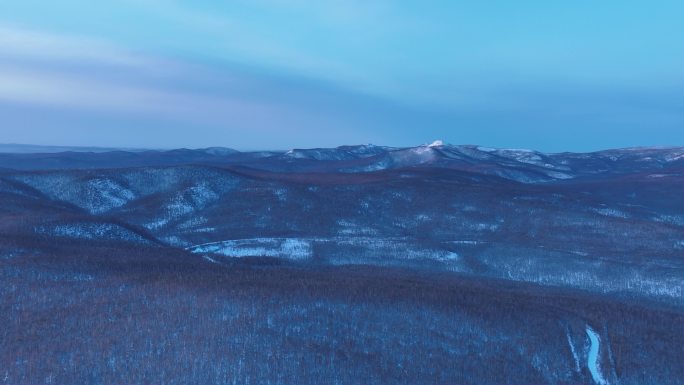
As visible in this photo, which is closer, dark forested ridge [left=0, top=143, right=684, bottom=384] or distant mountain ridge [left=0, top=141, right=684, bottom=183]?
dark forested ridge [left=0, top=143, right=684, bottom=384]

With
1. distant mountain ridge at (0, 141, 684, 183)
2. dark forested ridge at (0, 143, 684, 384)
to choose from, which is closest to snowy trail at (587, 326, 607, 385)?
dark forested ridge at (0, 143, 684, 384)

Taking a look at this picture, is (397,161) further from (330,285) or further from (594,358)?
(594,358)

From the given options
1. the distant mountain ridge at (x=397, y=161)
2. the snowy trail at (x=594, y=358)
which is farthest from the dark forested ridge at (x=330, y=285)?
the distant mountain ridge at (x=397, y=161)

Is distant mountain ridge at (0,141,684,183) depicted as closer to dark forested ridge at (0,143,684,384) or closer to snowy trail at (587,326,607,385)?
dark forested ridge at (0,143,684,384)

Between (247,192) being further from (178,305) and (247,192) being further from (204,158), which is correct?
(204,158)

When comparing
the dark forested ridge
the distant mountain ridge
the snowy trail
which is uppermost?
the distant mountain ridge

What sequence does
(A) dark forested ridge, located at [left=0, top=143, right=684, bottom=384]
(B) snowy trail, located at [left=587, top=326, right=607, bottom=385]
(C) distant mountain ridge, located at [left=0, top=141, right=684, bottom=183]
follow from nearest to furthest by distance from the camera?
(A) dark forested ridge, located at [left=0, top=143, right=684, bottom=384], (B) snowy trail, located at [left=587, top=326, right=607, bottom=385], (C) distant mountain ridge, located at [left=0, top=141, right=684, bottom=183]

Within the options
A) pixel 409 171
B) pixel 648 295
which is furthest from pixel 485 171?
pixel 648 295
